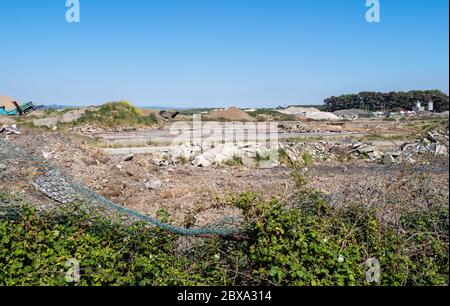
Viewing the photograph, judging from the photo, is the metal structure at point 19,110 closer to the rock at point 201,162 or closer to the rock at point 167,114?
the rock at point 167,114

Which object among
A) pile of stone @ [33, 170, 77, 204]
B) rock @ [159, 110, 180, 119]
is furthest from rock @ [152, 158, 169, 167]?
rock @ [159, 110, 180, 119]

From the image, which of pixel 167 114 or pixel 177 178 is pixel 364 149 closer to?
pixel 177 178

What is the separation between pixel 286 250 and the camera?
328 cm

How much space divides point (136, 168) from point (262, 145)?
16.3 feet

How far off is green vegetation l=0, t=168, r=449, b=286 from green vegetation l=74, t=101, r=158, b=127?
914 inches

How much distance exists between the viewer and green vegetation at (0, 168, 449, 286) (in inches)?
125

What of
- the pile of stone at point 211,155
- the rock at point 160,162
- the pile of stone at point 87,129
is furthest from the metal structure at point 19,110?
the rock at point 160,162

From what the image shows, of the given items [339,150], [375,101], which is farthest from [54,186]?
[375,101]

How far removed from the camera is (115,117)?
27938 millimetres

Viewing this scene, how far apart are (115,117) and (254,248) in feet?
85.8

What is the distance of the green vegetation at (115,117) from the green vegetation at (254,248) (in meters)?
23.2

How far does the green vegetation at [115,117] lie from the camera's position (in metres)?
26.4
